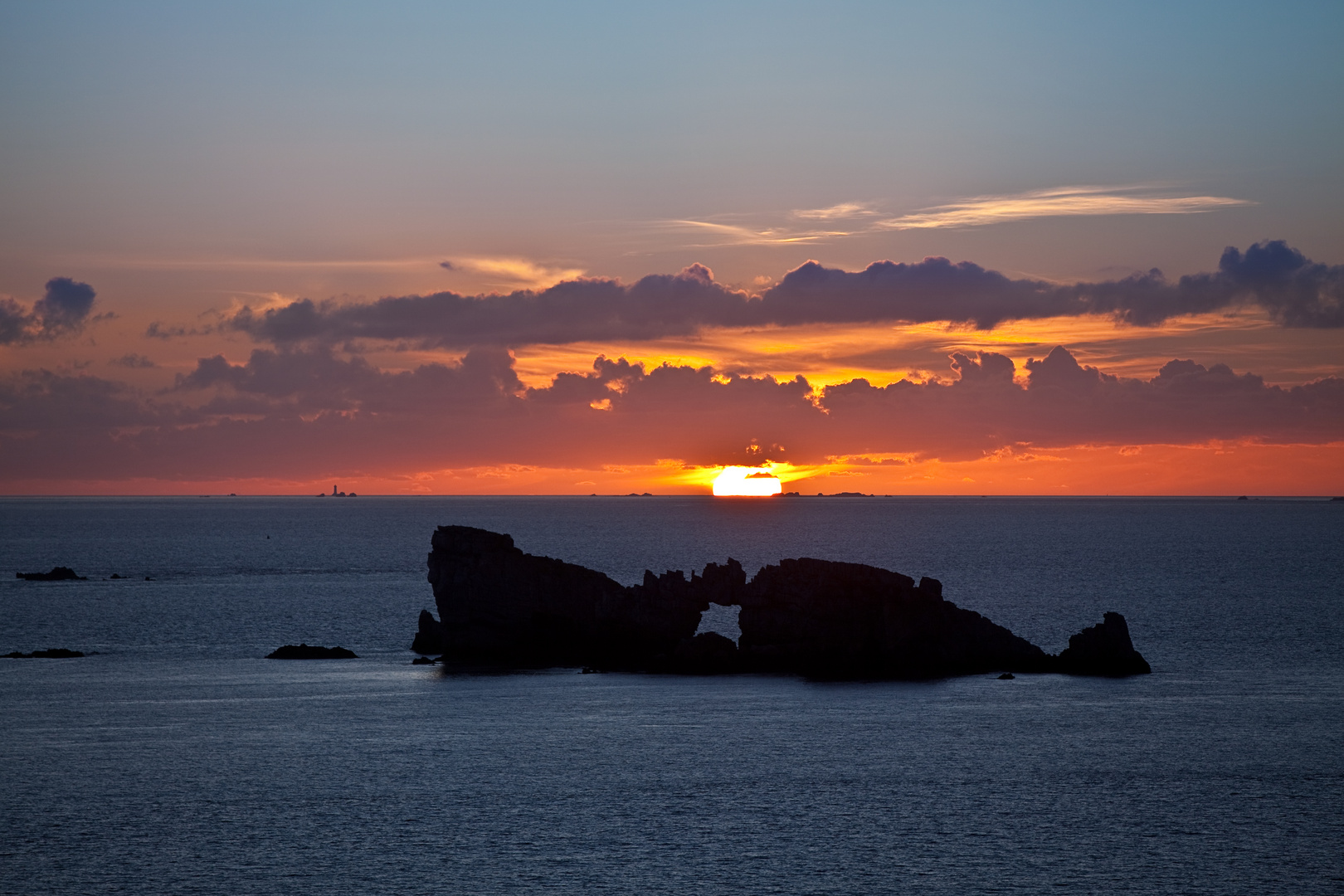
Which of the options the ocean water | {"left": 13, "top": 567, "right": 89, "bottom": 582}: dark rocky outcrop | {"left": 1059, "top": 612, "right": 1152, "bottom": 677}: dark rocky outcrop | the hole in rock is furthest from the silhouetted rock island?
{"left": 13, "top": 567, "right": 89, "bottom": 582}: dark rocky outcrop

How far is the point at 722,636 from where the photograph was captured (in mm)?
90188

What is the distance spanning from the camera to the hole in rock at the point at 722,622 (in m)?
112

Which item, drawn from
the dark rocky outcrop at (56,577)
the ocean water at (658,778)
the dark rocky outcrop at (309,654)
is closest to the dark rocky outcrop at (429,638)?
the ocean water at (658,778)

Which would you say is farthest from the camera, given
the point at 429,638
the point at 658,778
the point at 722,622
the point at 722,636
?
the point at 722,622

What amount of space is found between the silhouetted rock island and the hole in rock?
1737cm

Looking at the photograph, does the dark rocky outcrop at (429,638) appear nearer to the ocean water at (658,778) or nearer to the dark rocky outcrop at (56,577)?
the ocean water at (658,778)

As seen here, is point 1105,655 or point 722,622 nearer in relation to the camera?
point 1105,655

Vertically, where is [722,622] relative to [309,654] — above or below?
above

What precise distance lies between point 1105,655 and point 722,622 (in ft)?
145

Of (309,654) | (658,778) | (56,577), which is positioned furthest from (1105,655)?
(56,577)

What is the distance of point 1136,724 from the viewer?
67062mm

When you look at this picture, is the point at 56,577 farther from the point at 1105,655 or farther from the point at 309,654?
the point at 1105,655

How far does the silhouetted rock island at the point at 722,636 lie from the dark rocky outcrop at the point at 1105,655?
82mm

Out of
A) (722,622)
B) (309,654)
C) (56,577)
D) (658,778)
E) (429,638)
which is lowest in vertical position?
Answer: (658,778)
